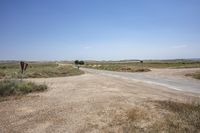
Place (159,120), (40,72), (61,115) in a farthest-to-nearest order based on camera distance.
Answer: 1. (40,72)
2. (61,115)
3. (159,120)

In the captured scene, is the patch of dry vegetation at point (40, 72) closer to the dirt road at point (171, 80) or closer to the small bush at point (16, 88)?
the dirt road at point (171, 80)

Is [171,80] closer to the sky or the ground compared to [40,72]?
closer to the ground

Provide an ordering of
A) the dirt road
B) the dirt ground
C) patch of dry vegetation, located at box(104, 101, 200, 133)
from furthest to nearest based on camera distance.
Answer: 1. the dirt road
2. the dirt ground
3. patch of dry vegetation, located at box(104, 101, 200, 133)

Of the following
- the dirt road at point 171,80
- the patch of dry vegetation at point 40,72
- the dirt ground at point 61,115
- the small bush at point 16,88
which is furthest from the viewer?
the patch of dry vegetation at point 40,72

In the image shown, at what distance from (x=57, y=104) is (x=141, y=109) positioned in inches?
143

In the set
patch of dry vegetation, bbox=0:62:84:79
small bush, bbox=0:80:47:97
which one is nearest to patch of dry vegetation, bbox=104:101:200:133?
small bush, bbox=0:80:47:97

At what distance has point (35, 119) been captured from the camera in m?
7.74

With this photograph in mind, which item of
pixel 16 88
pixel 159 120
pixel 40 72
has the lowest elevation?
pixel 159 120

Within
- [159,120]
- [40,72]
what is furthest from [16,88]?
[40,72]

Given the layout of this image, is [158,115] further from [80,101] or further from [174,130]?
[80,101]

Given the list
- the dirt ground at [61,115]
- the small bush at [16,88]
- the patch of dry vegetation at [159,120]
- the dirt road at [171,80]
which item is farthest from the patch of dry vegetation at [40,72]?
the patch of dry vegetation at [159,120]

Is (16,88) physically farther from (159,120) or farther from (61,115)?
(159,120)

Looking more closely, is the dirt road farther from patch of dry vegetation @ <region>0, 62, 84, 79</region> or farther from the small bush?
the small bush

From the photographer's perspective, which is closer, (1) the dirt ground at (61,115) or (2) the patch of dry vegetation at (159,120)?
(2) the patch of dry vegetation at (159,120)
